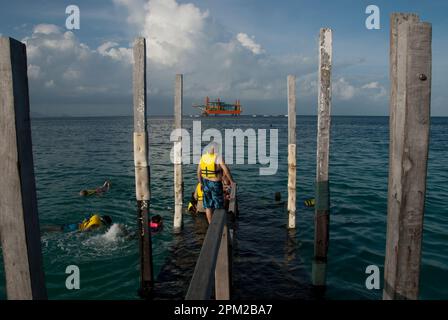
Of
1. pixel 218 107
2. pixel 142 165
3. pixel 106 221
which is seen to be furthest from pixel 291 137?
pixel 218 107

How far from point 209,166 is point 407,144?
597cm

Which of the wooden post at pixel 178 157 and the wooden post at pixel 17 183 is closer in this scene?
the wooden post at pixel 17 183

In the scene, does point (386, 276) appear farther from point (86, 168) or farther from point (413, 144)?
point (86, 168)

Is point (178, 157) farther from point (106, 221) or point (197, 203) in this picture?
point (106, 221)

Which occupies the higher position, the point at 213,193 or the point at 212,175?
the point at 212,175

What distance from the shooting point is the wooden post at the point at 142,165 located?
6133mm

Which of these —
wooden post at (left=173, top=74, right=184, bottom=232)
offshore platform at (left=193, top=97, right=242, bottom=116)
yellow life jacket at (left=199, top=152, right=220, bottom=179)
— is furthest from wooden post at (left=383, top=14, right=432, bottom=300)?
offshore platform at (left=193, top=97, right=242, bottom=116)

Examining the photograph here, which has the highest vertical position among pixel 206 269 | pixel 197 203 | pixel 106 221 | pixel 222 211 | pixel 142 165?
pixel 142 165

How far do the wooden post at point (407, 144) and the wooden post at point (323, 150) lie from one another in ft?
9.91

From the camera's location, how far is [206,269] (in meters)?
2.40

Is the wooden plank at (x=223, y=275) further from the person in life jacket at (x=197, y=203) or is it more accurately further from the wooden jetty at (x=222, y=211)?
the person in life jacket at (x=197, y=203)

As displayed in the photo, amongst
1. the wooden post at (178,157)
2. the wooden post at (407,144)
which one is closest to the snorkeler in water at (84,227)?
the wooden post at (178,157)

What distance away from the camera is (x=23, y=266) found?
2.50 metres

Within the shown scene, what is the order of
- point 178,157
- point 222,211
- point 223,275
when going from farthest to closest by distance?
point 178,157 < point 223,275 < point 222,211
